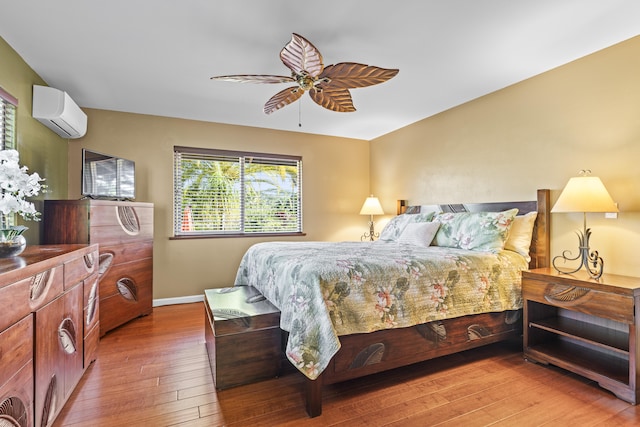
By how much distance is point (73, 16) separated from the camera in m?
2.07

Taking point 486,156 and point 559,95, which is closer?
point 559,95

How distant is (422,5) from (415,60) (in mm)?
705

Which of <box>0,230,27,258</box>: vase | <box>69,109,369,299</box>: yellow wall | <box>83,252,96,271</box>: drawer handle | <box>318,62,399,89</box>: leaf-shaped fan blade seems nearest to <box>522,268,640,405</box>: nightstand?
<box>318,62,399,89</box>: leaf-shaped fan blade

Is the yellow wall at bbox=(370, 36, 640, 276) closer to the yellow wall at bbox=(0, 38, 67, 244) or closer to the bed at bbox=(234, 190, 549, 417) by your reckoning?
the bed at bbox=(234, 190, 549, 417)

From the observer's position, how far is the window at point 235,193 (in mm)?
4254

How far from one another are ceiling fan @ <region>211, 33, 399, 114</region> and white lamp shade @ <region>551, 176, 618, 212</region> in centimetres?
157

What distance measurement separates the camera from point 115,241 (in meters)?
3.18

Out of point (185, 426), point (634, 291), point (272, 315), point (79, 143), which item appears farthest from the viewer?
point (79, 143)

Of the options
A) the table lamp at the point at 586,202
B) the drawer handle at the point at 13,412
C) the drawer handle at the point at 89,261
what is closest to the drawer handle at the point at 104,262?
the drawer handle at the point at 89,261

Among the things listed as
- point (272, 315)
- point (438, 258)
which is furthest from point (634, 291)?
point (272, 315)

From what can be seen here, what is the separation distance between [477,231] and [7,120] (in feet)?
12.9

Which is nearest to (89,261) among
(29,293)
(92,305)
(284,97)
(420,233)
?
(92,305)

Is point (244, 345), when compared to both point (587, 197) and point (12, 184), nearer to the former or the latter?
point (12, 184)

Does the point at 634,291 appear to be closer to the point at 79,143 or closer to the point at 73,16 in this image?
the point at 73,16
